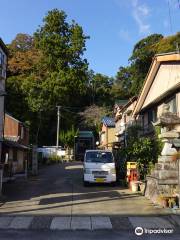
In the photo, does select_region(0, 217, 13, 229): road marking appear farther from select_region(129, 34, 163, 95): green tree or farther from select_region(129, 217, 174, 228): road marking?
select_region(129, 34, 163, 95): green tree

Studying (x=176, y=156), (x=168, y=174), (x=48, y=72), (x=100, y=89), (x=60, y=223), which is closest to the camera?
(x=60, y=223)

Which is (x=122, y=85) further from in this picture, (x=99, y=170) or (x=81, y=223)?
(x=81, y=223)

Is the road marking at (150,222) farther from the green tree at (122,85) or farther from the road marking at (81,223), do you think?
the green tree at (122,85)

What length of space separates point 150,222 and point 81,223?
205 centimetres

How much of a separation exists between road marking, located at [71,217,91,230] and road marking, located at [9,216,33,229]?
1.30 meters

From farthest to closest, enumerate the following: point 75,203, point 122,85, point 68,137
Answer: point 122,85 < point 68,137 < point 75,203

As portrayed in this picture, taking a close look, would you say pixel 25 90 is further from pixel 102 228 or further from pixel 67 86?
pixel 102 228

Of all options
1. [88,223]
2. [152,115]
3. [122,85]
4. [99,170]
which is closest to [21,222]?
[88,223]

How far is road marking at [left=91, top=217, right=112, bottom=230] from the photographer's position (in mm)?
11615

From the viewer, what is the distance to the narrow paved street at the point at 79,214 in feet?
37.7

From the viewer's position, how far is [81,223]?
12.1 metres

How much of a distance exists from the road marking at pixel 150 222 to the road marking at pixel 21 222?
3078mm

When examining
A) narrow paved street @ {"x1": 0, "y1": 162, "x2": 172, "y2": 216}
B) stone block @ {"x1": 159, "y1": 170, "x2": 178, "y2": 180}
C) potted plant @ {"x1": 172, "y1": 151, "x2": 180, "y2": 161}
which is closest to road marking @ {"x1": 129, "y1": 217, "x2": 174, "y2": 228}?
narrow paved street @ {"x1": 0, "y1": 162, "x2": 172, "y2": 216}

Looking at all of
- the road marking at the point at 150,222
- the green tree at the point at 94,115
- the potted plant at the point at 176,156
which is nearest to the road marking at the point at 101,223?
the road marking at the point at 150,222
